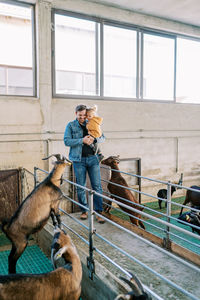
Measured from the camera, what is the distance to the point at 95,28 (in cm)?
575

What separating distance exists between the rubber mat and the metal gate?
1062mm

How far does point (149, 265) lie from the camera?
2973 mm

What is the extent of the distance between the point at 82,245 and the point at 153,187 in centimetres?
354

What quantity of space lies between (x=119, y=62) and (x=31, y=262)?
14.5 ft

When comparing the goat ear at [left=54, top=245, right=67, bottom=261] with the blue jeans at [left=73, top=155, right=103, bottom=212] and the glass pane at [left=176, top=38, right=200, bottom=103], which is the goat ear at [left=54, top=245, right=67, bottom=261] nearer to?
the blue jeans at [left=73, top=155, right=103, bottom=212]

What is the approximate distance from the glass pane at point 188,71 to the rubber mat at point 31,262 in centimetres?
509

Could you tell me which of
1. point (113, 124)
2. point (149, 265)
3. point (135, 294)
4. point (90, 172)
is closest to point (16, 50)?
point (113, 124)

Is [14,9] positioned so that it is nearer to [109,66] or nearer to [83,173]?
[109,66]


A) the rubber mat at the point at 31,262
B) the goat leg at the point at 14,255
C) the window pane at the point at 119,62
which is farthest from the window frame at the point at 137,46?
the goat leg at the point at 14,255

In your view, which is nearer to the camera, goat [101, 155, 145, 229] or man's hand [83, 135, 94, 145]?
man's hand [83, 135, 94, 145]

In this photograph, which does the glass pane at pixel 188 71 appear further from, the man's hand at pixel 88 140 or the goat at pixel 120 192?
the man's hand at pixel 88 140

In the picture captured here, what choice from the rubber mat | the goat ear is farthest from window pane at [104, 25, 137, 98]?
the goat ear

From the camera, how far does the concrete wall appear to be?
4945 millimetres

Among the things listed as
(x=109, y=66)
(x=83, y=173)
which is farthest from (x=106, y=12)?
(x=83, y=173)
